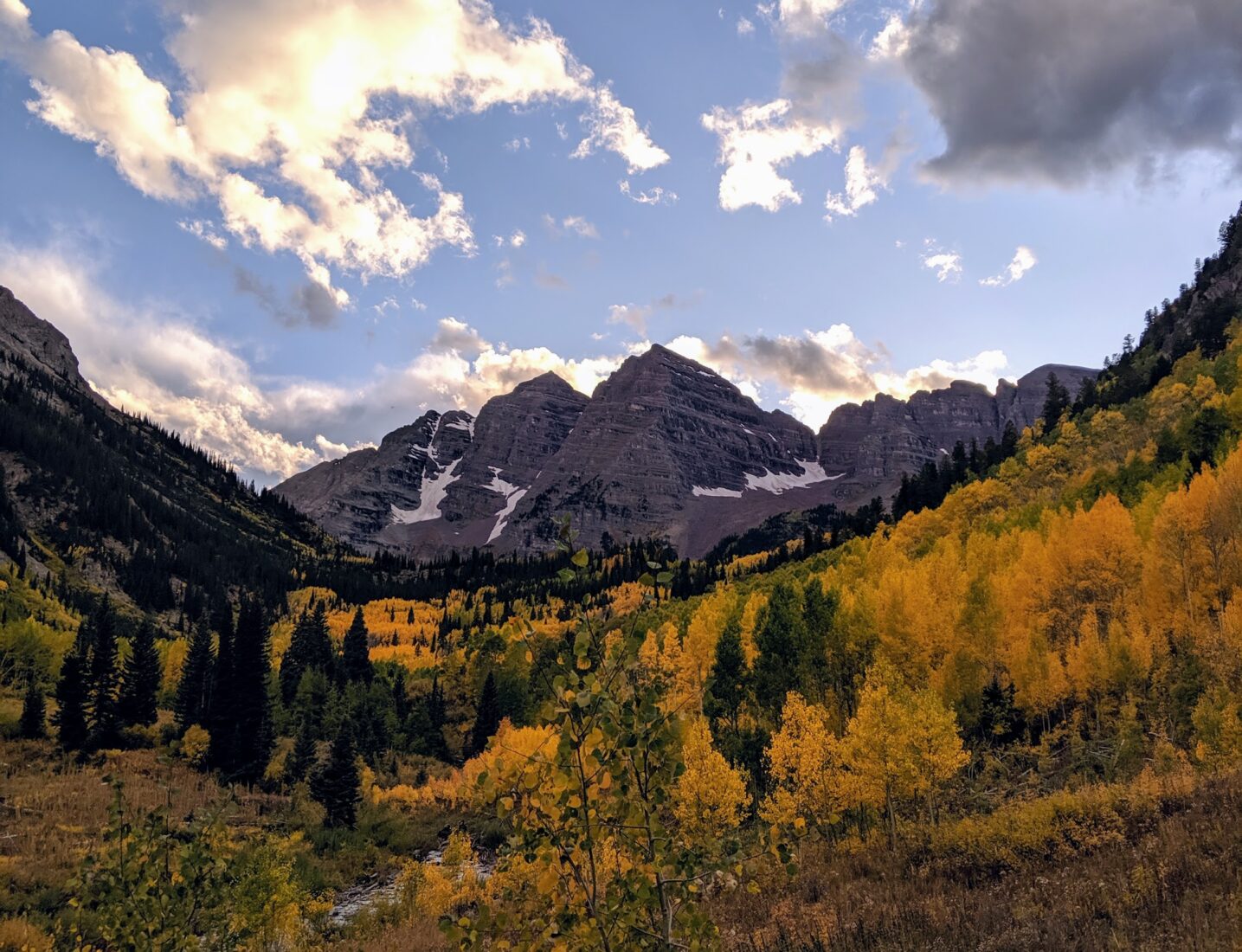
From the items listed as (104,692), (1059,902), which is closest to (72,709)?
(104,692)

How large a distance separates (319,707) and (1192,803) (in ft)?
286

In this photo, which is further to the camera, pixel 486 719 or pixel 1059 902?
pixel 486 719

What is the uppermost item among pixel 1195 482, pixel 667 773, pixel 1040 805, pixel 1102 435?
pixel 1102 435

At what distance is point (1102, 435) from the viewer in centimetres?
8794

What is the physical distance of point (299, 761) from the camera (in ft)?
207

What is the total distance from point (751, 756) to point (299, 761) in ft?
142

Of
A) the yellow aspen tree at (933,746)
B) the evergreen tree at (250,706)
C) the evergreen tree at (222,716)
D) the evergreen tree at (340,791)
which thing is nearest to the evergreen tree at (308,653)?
the evergreen tree at (250,706)

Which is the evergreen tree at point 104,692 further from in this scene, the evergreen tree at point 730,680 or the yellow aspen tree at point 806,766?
the yellow aspen tree at point 806,766

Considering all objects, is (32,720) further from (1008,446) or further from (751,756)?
(1008,446)

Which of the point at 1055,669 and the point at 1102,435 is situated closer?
the point at 1055,669

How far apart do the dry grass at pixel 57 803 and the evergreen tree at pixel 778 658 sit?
30.8 metres

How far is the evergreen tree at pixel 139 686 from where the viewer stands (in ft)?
200

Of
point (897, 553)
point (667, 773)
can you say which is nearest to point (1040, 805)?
point (667, 773)

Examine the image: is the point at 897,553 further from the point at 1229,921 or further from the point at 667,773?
the point at 667,773
